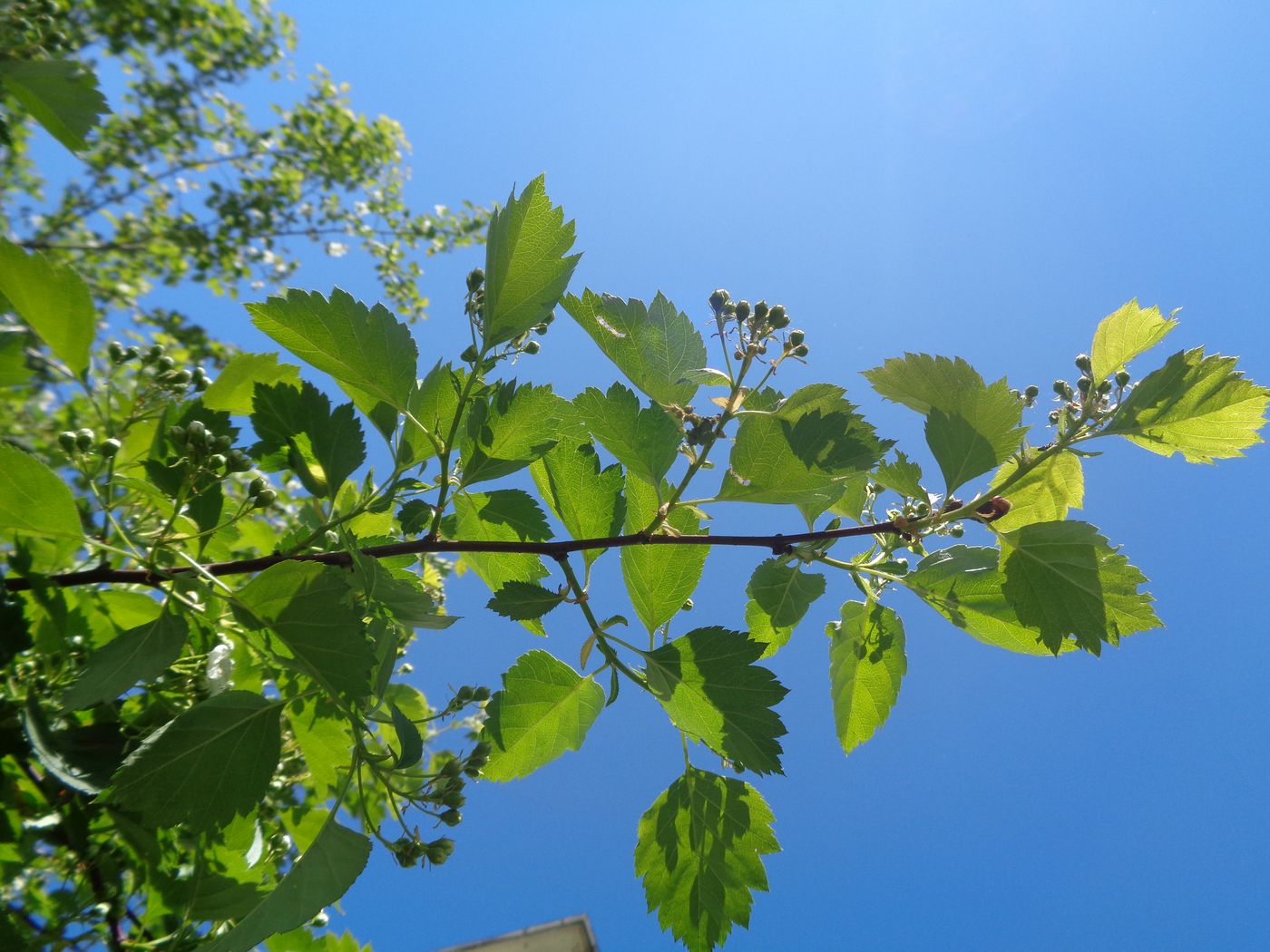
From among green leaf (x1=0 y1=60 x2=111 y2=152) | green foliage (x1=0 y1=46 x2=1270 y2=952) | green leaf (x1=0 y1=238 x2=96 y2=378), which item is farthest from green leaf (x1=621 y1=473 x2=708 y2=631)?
green leaf (x1=0 y1=60 x2=111 y2=152)

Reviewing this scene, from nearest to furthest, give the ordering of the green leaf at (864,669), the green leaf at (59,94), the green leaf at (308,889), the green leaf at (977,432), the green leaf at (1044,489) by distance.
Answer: the green leaf at (308,889), the green leaf at (977,432), the green leaf at (1044,489), the green leaf at (864,669), the green leaf at (59,94)

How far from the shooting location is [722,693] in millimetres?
1105

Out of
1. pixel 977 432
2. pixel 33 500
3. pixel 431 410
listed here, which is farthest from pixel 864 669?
pixel 33 500

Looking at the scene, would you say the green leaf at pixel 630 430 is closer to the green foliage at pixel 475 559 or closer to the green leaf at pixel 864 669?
the green foliage at pixel 475 559

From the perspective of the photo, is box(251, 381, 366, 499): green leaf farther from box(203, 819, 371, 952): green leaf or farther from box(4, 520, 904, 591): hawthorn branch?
box(203, 819, 371, 952): green leaf

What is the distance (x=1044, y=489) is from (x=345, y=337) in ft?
3.49

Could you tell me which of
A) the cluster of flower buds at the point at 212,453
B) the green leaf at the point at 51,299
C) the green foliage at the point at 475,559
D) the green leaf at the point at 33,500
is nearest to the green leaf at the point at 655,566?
the green foliage at the point at 475,559

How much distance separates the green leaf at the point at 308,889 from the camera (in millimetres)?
876

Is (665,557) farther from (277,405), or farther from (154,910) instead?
(154,910)

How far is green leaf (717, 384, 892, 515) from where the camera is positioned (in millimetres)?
1061

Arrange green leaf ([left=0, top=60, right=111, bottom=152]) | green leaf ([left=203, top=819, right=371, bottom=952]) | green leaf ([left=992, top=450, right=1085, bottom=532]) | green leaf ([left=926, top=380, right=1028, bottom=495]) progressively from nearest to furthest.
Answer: green leaf ([left=203, top=819, right=371, bottom=952]), green leaf ([left=926, top=380, right=1028, bottom=495]), green leaf ([left=992, top=450, right=1085, bottom=532]), green leaf ([left=0, top=60, right=111, bottom=152])

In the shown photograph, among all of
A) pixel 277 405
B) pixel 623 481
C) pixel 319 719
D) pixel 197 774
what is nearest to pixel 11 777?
pixel 319 719

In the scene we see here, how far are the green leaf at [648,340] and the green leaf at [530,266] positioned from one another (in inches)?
2.2

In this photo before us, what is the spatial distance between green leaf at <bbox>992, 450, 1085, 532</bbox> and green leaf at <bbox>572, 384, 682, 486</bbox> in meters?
0.52
